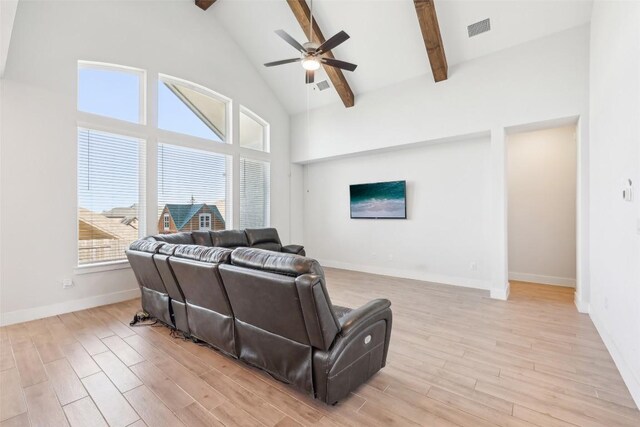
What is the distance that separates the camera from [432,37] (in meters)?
4.42

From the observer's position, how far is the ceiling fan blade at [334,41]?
3525mm

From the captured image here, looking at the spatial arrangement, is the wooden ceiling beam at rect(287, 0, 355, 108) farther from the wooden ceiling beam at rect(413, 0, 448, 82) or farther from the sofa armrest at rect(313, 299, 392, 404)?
the sofa armrest at rect(313, 299, 392, 404)

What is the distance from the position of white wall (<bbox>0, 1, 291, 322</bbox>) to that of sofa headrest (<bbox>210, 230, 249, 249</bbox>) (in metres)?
1.09

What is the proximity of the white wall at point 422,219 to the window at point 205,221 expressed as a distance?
9.35 feet

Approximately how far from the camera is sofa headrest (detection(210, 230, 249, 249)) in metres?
5.05

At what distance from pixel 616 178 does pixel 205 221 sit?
603 cm

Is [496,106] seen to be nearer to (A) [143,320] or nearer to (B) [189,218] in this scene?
(B) [189,218]

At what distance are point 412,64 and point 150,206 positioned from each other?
17.4 feet

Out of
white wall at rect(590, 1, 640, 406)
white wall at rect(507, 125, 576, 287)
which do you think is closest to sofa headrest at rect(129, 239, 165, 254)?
white wall at rect(590, 1, 640, 406)

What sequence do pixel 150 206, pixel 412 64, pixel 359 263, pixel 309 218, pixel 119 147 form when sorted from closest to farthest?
1. pixel 119 147
2. pixel 150 206
3. pixel 412 64
4. pixel 359 263
5. pixel 309 218

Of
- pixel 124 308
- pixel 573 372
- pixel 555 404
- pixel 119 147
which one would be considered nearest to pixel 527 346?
pixel 573 372

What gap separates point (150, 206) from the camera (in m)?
4.90

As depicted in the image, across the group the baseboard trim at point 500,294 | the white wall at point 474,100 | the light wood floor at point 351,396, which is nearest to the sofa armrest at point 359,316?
the light wood floor at point 351,396

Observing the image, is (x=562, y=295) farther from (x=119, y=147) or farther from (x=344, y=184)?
(x=119, y=147)
